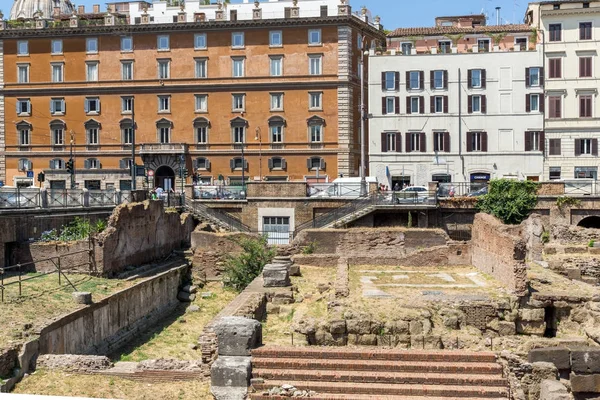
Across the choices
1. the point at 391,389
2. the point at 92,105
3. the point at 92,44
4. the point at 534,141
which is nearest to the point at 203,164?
the point at 92,105

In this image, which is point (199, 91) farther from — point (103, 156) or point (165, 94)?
point (103, 156)

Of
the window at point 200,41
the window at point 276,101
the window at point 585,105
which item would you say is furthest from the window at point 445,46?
the window at point 200,41

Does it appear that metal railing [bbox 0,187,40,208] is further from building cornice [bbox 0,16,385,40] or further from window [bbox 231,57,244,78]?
building cornice [bbox 0,16,385,40]

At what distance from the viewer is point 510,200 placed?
3881 cm

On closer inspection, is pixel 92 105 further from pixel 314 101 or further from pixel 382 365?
pixel 382 365

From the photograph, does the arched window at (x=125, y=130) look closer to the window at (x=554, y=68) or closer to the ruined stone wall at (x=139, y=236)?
the ruined stone wall at (x=139, y=236)

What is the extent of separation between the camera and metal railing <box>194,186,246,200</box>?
41.5 m

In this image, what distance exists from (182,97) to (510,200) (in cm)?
2660

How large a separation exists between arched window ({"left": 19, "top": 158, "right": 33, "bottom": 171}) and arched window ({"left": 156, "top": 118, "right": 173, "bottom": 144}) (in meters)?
10.4

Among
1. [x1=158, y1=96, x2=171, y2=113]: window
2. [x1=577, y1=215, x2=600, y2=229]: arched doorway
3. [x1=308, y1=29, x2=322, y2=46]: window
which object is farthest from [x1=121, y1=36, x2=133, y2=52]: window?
[x1=577, y1=215, x2=600, y2=229]: arched doorway

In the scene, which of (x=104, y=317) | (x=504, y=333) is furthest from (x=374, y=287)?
(x=104, y=317)

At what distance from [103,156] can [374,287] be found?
130 feet

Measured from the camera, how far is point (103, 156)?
185 feet

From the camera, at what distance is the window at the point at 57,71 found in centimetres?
5691
